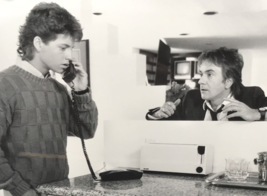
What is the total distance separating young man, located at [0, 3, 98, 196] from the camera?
1789 millimetres

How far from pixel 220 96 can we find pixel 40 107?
3.38ft

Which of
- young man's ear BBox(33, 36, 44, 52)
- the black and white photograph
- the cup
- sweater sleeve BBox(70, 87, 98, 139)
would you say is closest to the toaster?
the black and white photograph

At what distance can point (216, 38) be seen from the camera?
6.70 ft

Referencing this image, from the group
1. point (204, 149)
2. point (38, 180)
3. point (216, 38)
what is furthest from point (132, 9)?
point (38, 180)

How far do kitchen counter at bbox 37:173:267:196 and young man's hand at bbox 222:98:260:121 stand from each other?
0.42m

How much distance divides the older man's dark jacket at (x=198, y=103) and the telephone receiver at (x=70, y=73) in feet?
1.81

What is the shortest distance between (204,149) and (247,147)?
0.28m

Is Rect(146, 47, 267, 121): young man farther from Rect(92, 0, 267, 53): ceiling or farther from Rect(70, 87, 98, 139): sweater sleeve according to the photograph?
Rect(70, 87, 98, 139): sweater sleeve

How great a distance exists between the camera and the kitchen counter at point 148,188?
1539 mm

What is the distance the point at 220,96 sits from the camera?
2.07 m

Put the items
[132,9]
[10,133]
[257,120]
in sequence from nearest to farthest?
[10,133]
[257,120]
[132,9]

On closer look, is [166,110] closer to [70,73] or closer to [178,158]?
[178,158]

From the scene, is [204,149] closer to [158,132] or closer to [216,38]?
[158,132]

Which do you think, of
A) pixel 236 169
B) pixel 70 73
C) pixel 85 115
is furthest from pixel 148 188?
pixel 70 73
